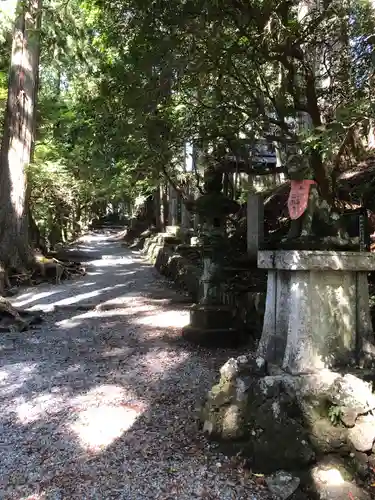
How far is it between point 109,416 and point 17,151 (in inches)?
367

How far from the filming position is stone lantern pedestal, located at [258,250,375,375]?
3260 millimetres

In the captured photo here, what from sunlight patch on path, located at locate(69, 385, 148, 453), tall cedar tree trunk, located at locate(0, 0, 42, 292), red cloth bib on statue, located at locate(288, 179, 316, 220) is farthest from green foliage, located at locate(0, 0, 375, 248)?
tall cedar tree trunk, located at locate(0, 0, 42, 292)

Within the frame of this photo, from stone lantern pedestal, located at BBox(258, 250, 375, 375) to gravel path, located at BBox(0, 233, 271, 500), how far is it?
880 millimetres

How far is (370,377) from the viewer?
326 cm

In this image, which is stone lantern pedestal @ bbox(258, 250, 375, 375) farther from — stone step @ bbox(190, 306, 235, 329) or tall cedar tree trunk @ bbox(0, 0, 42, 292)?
tall cedar tree trunk @ bbox(0, 0, 42, 292)

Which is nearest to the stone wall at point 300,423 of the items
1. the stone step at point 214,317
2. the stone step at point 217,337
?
the stone step at point 217,337

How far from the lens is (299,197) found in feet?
11.2

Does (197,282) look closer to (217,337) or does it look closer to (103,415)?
(217,337)

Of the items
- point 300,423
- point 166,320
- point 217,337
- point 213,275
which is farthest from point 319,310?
point 166,320

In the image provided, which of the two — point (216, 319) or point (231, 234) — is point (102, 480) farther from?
point (231, 234)

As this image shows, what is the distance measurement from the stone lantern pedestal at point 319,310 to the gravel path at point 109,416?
0.88 meters

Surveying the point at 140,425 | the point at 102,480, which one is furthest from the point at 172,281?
the point at 102,480

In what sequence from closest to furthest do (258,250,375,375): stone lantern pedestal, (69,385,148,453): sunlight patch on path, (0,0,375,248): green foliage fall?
(258,250,375,375): stone lantern pedestal, (69,385,148,453): sunlight patch on path, (0,0,375,248): green foliage

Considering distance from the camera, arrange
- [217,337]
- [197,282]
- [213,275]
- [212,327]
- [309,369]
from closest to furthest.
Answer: [309,369], [217,337], [212,327], [213,275], [197,282]
